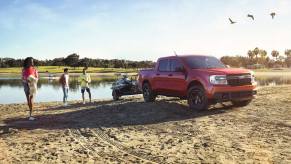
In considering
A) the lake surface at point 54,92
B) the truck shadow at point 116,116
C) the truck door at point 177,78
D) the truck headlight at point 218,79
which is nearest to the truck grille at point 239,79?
the truck headlight at point 218,79

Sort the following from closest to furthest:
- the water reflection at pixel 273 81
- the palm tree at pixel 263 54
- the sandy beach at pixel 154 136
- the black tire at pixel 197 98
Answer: the sandy beach at pixel 154 136, the black tire at pixel 197 98, the water reflection at pixel 273 81, the palm tree at pixel 263 54

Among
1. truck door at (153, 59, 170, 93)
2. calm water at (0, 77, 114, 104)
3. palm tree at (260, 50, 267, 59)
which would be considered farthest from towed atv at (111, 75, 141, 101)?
palm tree at (260, 50, 267, 59)

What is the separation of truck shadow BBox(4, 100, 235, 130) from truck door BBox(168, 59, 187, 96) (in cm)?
62

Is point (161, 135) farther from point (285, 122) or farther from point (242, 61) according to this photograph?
point (242, 61)

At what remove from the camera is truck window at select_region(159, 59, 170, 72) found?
1708 cm

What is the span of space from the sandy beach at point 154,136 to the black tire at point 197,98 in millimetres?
298

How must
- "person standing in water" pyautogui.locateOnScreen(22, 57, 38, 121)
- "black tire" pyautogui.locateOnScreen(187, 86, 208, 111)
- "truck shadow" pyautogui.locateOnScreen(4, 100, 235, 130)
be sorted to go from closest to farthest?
1. "truck shadow" pyautogui.locateOnScreen(4, 100, 235, 130)
2. "person standing in water" pyautogui.locateOnScreen(22, 57, 38, 121)
3. "black tire" pyautogui.locateOnScreen(187, 86, 208, 111)

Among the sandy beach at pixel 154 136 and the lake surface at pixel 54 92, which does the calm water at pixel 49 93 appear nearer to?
the lake surface at pixel 54 92

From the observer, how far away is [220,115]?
1397 centimetres

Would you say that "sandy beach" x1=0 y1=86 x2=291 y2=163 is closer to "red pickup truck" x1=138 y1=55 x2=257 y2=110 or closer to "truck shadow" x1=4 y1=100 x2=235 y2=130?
"truck shadow" x1=4 y1=100 x2=235 y2=130

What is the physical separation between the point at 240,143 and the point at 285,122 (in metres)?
3.16

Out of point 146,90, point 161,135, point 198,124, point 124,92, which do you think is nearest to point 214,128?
point 198,124

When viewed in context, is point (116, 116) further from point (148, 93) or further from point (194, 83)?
point (148, 93)

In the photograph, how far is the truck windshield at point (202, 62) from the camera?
1577cm
